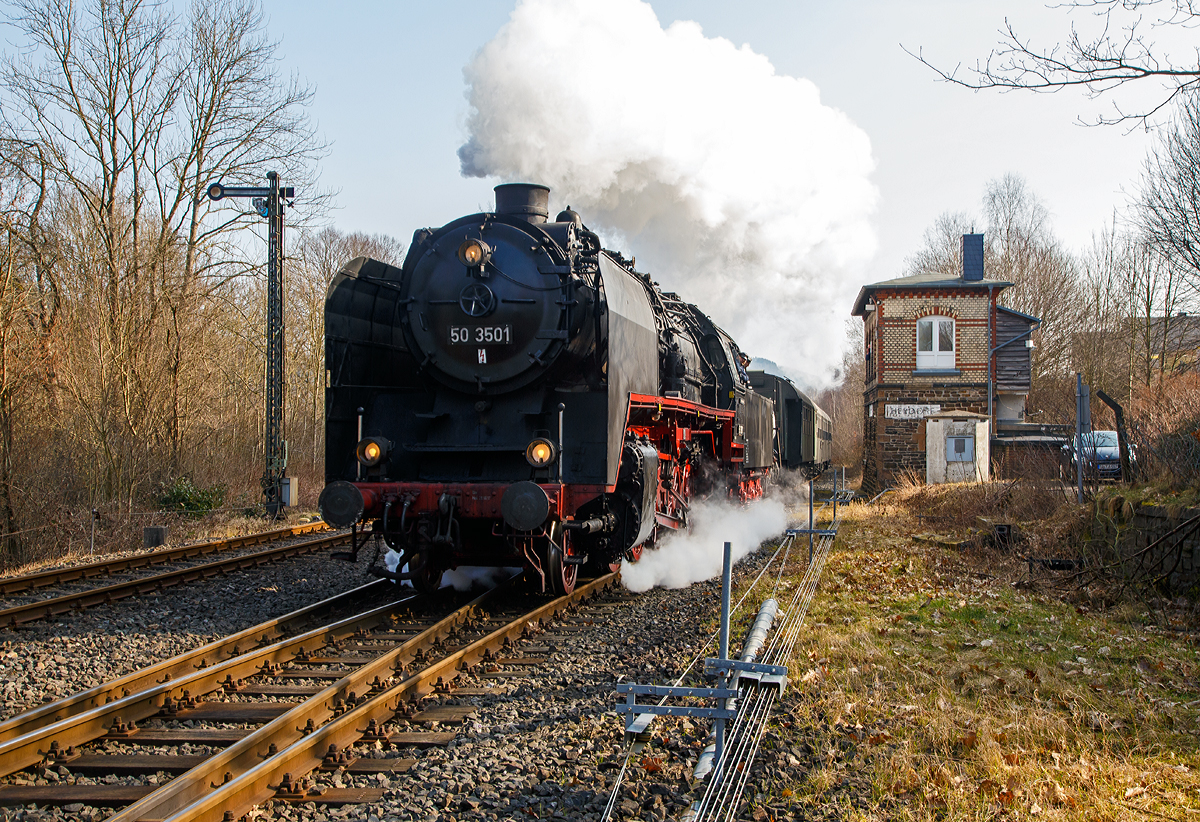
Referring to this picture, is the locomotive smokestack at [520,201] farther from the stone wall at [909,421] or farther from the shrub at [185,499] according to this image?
the stone wall at [909,421]

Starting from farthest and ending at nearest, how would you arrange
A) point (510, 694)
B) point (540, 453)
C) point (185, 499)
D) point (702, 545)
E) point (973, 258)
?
point (973, 258), point (185, 499), point (702, 545), point (540, 453), point (510, 694)

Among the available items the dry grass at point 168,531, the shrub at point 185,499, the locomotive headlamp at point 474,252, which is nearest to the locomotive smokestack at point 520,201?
the locomotive headlamp at point 474,252

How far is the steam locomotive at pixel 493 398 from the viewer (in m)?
6.59

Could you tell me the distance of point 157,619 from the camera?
21.6ft

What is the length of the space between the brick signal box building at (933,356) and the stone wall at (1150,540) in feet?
41.3

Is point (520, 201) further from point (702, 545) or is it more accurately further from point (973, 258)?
point (973, 258)

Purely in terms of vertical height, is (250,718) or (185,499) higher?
(185,499)

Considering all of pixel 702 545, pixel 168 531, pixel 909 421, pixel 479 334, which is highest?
pixel 479 334

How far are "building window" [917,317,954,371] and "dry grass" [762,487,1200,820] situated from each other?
14388 millimetres

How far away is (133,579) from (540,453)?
462 cm

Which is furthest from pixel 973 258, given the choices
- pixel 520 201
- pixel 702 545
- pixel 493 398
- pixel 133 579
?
pixel 133 579

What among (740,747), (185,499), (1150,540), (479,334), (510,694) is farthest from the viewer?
(185,499)

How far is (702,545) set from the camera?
998cm

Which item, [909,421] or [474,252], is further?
[909,421]
